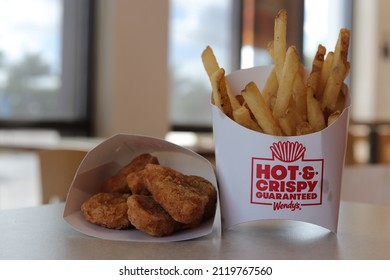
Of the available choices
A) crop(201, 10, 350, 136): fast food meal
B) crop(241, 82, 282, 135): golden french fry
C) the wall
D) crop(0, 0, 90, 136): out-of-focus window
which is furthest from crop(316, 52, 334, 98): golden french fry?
the wall

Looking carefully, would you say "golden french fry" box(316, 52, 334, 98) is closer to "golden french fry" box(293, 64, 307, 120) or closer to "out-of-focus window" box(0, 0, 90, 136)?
"golden french fry" box(293, 64, 307, 120)

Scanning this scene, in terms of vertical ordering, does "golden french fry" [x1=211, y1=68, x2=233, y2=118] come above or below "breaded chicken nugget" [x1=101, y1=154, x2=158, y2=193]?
above

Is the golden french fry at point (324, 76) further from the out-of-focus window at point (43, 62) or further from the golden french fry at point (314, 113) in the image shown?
the out-of-focus window at point (43, 62)

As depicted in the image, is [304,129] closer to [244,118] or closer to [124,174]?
[244,118]

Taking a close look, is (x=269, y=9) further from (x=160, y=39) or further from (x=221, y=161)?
(x=221, y=161)

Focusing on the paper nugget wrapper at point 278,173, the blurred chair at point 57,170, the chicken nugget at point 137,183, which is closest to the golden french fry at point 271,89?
the paper nugget wrapper at point 278,173
